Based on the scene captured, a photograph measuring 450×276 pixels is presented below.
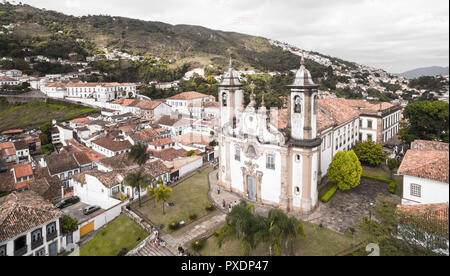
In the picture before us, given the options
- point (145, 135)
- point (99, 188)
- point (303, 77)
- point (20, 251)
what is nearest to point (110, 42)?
point (145, 135)

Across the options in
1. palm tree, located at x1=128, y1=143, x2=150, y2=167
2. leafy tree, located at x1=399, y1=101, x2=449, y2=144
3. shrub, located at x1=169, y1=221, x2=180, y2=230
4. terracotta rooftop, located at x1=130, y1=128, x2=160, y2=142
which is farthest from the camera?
terracotta rooftop, located at x1=130, y1=128, x2=160, y2=142

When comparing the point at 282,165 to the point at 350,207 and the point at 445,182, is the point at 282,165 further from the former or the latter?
the point at 445,182

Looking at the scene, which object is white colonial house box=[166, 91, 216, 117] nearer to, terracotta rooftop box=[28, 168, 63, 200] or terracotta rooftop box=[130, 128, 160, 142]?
terracotta rooftop box=[130, 128, 160, 142]

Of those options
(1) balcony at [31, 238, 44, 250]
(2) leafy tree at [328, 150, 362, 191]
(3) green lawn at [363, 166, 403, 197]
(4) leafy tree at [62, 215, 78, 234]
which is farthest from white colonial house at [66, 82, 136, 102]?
(2) leafy tree at [328, 150, 362, 191]

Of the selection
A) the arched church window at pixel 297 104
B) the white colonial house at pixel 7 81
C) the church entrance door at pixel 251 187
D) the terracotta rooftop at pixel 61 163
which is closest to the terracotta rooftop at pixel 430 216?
the arched church window at pixel 297 104

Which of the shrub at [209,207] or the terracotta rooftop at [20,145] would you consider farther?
the terracotta rooftop at [20,145]

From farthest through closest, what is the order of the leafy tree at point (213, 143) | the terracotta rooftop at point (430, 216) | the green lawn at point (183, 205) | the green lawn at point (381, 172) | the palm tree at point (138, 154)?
the leafy tree at point (213, 143), the palm tree at point (138, 154), the green lawn at point (381, 172), the green lawn at point (183, 205), the terracotta rooftop at point (430, 216)

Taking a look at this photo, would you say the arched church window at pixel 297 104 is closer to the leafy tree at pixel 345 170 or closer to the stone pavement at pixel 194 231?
the leafy tree at pixel 345 170
